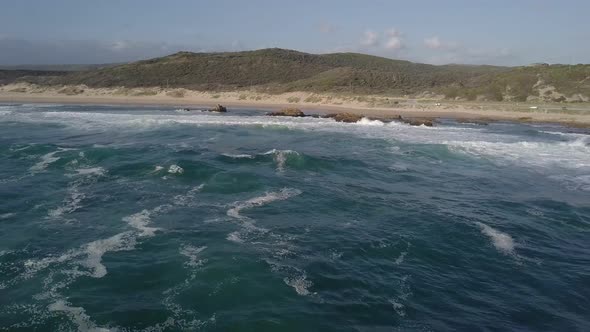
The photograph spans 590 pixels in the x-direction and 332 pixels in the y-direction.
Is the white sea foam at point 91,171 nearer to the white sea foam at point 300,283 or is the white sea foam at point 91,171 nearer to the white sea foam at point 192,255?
the white sea foam at point 192,255

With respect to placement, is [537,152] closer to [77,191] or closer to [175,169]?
[175,169]

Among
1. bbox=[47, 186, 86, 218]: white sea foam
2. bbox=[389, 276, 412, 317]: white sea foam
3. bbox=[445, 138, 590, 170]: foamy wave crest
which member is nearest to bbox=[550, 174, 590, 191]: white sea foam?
bbox=[445, 138, 590, 170]: foamy wave crest

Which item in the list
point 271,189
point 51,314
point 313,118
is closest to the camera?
point 51,314

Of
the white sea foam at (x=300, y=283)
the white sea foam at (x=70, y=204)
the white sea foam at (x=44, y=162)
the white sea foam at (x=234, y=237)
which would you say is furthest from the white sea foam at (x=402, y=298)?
the white sea foam at (x=44, y=162)

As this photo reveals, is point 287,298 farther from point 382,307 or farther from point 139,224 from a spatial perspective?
point 139,224

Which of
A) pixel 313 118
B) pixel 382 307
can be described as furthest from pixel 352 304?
pixel 313 118

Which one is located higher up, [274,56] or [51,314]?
[274,56]

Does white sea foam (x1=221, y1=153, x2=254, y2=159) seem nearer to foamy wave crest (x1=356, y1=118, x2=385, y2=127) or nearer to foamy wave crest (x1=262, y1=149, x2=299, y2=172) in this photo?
foamy wave crest (x1=262, y1=149, x2=299, y2=172)
